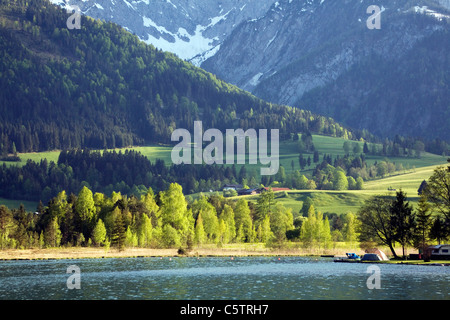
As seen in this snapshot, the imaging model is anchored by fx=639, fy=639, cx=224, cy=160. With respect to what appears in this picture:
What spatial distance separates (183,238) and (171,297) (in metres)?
106

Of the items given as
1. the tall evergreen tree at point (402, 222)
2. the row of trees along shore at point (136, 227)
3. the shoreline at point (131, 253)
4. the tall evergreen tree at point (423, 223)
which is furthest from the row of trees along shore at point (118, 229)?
the tall evergreen tree at point (423, 223)

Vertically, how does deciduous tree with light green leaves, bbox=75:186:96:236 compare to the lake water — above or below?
above

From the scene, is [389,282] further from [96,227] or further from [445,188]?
[96,227]

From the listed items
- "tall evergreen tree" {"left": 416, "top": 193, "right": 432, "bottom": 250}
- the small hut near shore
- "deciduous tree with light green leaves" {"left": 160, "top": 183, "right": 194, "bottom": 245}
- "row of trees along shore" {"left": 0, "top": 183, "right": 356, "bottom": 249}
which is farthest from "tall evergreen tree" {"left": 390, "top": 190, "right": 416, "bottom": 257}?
"deciduous tree with light green leaves" {"left": 160, "top": 183, "right": 194, "bottom": 245}

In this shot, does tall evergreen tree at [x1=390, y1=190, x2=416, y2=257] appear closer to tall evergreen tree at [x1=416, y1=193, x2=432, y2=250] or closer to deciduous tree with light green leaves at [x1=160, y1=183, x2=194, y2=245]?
tall evergreen tree at [x1=416, y1=193, x2=432, y2=250]

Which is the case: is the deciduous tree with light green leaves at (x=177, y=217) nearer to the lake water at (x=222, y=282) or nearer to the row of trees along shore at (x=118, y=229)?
the row of trees along shore at (x=118, y=229)

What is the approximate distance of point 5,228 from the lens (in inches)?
6663

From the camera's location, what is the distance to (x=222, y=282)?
96000 millimetres

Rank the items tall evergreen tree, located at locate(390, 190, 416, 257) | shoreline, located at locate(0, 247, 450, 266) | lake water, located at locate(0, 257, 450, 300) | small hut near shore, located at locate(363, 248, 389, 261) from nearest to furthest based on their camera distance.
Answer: lake water, located at locate(0, 257, 450, 300)
tall evergreen tree, located at locate(390, 190, 416, 257)
small hut near shore, located at locate(363, 248, 389, 261)
shoreline, located at locate(0, 247, 450, 266)

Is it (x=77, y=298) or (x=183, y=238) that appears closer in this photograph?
(x=77, y=298)

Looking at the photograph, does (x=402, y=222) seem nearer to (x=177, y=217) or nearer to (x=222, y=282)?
(x=222, y=282)

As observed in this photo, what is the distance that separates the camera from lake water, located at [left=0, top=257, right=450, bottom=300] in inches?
3177

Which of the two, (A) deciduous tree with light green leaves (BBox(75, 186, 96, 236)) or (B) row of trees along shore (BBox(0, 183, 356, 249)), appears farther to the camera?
(A) deciduous tree with light green leaves (BBox(75, 186, 96, 236))
